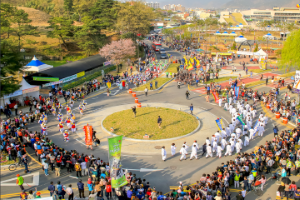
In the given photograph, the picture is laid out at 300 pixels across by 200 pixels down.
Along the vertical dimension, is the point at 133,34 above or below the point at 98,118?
above

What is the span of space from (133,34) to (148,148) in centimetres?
4514

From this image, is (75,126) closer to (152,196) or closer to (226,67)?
(152,196)

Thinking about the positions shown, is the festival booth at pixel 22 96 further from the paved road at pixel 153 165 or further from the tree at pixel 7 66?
the paved road at pixel 153 165

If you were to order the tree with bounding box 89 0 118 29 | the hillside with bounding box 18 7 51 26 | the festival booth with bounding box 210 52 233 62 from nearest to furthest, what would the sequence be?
1. the festival booth with bounding box 210 52 233 62
2. the tree with bounding box 89 0 118 29
3. the hillside with bounding box 18 7 51 26

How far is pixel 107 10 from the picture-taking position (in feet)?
207

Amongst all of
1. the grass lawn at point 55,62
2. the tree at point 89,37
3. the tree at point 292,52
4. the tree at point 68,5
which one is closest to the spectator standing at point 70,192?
the tree at point 292,52

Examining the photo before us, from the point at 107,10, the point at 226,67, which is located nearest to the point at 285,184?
the point at 226,67

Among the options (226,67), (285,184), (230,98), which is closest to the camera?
(285,184)

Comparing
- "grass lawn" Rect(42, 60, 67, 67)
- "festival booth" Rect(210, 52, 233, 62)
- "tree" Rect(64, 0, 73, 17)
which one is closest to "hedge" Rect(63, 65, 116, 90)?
"grass lawn" Rect(42, 60, 67, 67)

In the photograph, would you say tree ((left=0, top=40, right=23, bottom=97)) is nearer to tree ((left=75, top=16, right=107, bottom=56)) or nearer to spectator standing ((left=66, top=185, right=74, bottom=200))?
spectator standing ((left=66, top=185, right=74, bottom=200))

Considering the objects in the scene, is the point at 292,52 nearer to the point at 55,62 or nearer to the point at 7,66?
the point at 7,66

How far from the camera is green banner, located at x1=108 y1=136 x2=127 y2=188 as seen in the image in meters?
13.0

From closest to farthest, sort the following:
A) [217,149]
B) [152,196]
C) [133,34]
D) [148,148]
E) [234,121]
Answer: [152,196] → [217,149] → [148,148] → [234,121] → [133,34]

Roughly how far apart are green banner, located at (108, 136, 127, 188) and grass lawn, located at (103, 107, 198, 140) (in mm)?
7027
